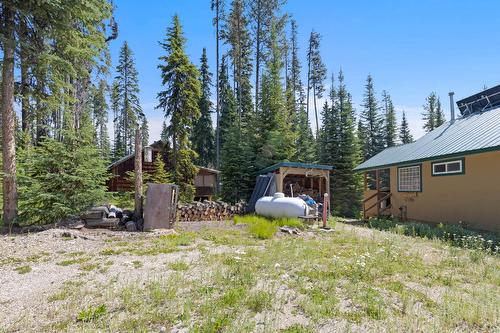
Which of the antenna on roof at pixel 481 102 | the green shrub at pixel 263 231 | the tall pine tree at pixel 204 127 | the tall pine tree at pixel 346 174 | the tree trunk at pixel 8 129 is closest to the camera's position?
the green shrub at pixel 263 231

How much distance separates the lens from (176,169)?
60.5 feet

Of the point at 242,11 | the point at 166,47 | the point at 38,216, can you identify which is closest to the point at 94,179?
the point at 38,216

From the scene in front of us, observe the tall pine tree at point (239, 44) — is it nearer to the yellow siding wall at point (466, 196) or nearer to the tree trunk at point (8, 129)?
the yellow siding wall at point (466, 196)

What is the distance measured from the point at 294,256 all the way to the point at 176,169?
542 inches

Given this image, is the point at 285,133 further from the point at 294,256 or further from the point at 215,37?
the point at 294,256

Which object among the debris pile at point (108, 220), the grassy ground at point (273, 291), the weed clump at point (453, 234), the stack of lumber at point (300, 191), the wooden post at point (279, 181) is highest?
the wooden post at point (279, 181)

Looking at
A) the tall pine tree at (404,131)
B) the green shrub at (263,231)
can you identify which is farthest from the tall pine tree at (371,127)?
the green shrub at (263,231)

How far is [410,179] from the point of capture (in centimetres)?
1284

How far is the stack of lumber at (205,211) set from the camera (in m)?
12.0

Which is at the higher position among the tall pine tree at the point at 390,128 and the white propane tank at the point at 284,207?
the tall pine tree at the point at 390,128

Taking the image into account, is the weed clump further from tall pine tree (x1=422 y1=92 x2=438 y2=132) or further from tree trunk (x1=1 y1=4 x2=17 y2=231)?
tall pine tree (x1=422 y1=92 x2=438 y2=132)

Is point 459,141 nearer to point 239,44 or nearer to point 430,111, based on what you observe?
point 239,44

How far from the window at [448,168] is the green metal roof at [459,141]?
2.11ft

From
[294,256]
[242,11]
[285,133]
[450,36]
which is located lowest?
[294,256]
